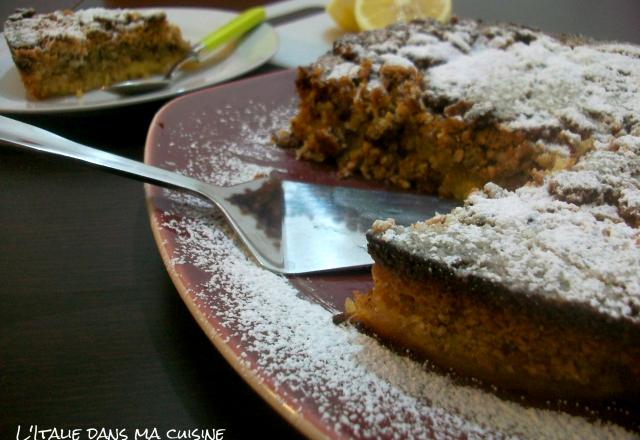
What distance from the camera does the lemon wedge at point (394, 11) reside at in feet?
8.02

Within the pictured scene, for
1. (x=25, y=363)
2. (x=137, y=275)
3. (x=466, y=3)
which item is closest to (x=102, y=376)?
(x=25, y=363)

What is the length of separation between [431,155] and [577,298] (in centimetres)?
84

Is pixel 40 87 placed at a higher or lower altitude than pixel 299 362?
higher

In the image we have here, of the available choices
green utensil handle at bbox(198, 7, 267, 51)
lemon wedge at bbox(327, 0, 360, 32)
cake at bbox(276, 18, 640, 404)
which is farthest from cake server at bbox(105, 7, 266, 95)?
cake at bbox(276, 18, 640, 404)

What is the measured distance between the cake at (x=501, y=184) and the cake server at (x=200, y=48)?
66 cm

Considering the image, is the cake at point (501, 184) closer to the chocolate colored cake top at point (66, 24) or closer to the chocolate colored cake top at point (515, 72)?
the chocolate colored cake top at point (515, 72)

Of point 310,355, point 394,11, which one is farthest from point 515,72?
point 310,355

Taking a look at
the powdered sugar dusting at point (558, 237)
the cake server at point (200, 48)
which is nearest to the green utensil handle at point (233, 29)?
the cake server at point (200, 48)

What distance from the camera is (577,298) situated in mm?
894

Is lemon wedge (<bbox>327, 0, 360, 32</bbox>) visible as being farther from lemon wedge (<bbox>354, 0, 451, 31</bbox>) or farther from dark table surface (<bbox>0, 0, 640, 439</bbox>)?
dark table surface (<bbox>0, 0, 640, 439</bbox>)

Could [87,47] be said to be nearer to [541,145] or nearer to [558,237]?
[541,145]

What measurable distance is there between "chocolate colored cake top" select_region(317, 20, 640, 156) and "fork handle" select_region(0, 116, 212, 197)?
2.11 feet

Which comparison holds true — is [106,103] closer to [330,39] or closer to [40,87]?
[40,87]

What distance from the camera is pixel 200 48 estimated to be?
2434 millimetres
